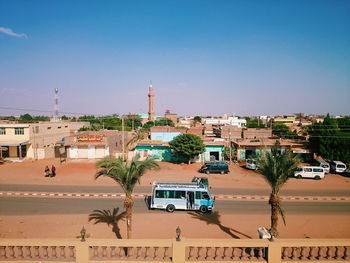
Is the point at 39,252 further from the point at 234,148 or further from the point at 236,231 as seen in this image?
the point at 234,148

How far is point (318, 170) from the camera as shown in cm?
2894

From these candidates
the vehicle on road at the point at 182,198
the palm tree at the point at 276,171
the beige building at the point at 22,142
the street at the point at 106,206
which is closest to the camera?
the palm tree at the point at 276,171

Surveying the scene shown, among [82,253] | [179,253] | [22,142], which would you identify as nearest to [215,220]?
[179,253]


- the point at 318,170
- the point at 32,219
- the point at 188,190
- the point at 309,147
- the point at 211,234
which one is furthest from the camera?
the point at 309,147

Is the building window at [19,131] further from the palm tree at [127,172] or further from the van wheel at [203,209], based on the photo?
the van wheel at [203,209]

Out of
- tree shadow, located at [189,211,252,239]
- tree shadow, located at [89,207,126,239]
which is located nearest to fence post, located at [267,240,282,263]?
tree shadow, located at [189,211,252,239]

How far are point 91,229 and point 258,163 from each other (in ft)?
35.8

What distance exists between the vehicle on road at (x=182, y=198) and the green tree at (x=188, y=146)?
15813mm

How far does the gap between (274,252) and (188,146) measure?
26.2 meters

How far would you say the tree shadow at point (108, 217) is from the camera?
630 inches

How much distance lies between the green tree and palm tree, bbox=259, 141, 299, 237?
69.7ft

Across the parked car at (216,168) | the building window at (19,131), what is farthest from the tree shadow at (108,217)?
the building window at (19,131)

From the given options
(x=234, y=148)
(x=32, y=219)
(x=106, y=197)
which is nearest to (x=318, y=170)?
(x=234, y=148)

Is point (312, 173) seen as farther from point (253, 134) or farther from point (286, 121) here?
point (286, 121)
